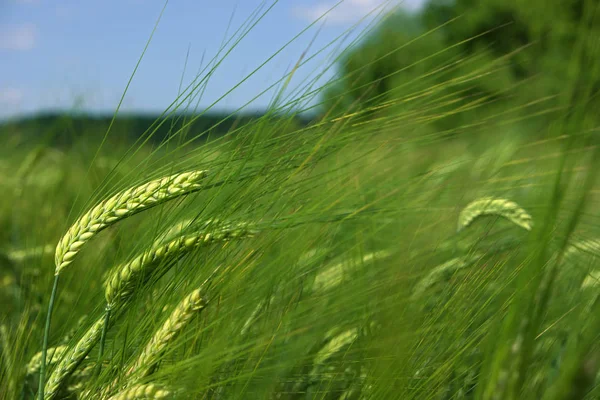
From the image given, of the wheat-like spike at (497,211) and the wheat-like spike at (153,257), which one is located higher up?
the wheat-like spike at (153,257)

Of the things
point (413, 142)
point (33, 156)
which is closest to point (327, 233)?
point (413, 142)

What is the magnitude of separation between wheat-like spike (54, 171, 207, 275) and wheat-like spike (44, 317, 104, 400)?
0.07 metres

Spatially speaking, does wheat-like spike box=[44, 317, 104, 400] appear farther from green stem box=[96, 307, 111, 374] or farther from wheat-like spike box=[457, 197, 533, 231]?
wheat-like spike box=[457, 197, 533, 231]

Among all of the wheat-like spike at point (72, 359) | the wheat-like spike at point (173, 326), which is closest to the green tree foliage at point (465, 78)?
the wheat-like spike at point (173, 326)

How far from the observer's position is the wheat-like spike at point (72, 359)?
58 cm

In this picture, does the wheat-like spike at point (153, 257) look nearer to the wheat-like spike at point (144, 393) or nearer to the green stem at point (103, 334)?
the green stem at point (103, 334)

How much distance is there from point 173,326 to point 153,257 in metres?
0.08

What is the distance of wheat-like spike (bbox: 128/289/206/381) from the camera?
55 centimetres

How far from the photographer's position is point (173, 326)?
55cm

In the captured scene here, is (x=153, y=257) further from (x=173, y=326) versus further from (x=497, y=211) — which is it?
(x=497, y=211)

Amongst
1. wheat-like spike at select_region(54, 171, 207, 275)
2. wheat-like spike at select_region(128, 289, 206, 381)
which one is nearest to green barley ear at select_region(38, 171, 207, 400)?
wheat-like spike at select_region(54, 171, 207, 275)

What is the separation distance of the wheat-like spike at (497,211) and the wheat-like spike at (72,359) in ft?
1.65

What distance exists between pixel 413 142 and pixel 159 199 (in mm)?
316

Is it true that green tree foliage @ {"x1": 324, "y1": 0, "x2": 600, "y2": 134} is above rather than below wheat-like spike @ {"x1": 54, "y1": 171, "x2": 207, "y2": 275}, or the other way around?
above
